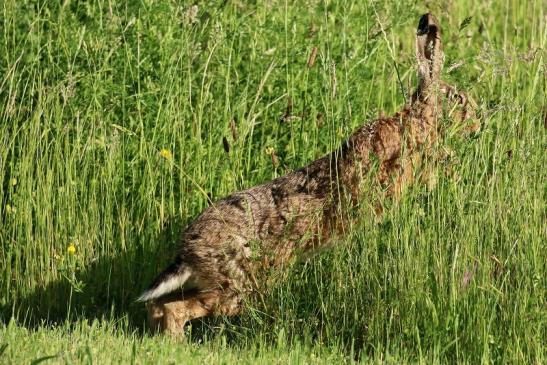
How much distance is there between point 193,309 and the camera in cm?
634

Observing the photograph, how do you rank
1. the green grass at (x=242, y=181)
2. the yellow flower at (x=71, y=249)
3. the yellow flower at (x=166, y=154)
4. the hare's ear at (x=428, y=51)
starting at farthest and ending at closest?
1. the yellow flower at (x=166, y=154)
2. the yellow flower at (x=71, y=249)
3. the hare's ear at (x=428, y=51)
4. the green grass at (x=242, y=181)

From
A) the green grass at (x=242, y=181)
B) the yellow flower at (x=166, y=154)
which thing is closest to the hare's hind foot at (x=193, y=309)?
the green grass at (x=242, y=181)

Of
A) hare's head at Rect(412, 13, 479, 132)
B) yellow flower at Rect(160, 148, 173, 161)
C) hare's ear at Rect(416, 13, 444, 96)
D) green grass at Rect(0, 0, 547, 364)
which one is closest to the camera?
Answer: green grass at Rect(0, 0, 547, 364)

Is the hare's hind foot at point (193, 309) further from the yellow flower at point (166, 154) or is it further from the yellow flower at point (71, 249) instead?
the yellow flower at point (166, 154)

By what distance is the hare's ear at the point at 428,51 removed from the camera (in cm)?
626

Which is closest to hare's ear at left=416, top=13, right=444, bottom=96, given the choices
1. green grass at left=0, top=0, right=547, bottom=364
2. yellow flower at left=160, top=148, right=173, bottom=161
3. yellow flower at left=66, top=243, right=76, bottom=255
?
green grass at left=0, top=0, right=547, bottom=364

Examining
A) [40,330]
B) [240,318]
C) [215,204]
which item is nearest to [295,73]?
[215,204]

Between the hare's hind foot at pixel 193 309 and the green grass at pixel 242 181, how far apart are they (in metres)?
0.11

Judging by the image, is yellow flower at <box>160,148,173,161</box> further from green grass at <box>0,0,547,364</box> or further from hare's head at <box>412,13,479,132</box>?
hare's head at <box>412,13,479,132</box>

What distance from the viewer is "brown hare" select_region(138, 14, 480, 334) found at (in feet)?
20.4

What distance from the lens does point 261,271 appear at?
620cm

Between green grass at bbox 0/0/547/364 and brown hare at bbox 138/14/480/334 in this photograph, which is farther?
brown hare at bbox 138/14/480/334

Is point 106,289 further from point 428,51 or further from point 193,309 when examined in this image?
point 428,51

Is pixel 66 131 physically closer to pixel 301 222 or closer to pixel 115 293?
pixel 115 293
